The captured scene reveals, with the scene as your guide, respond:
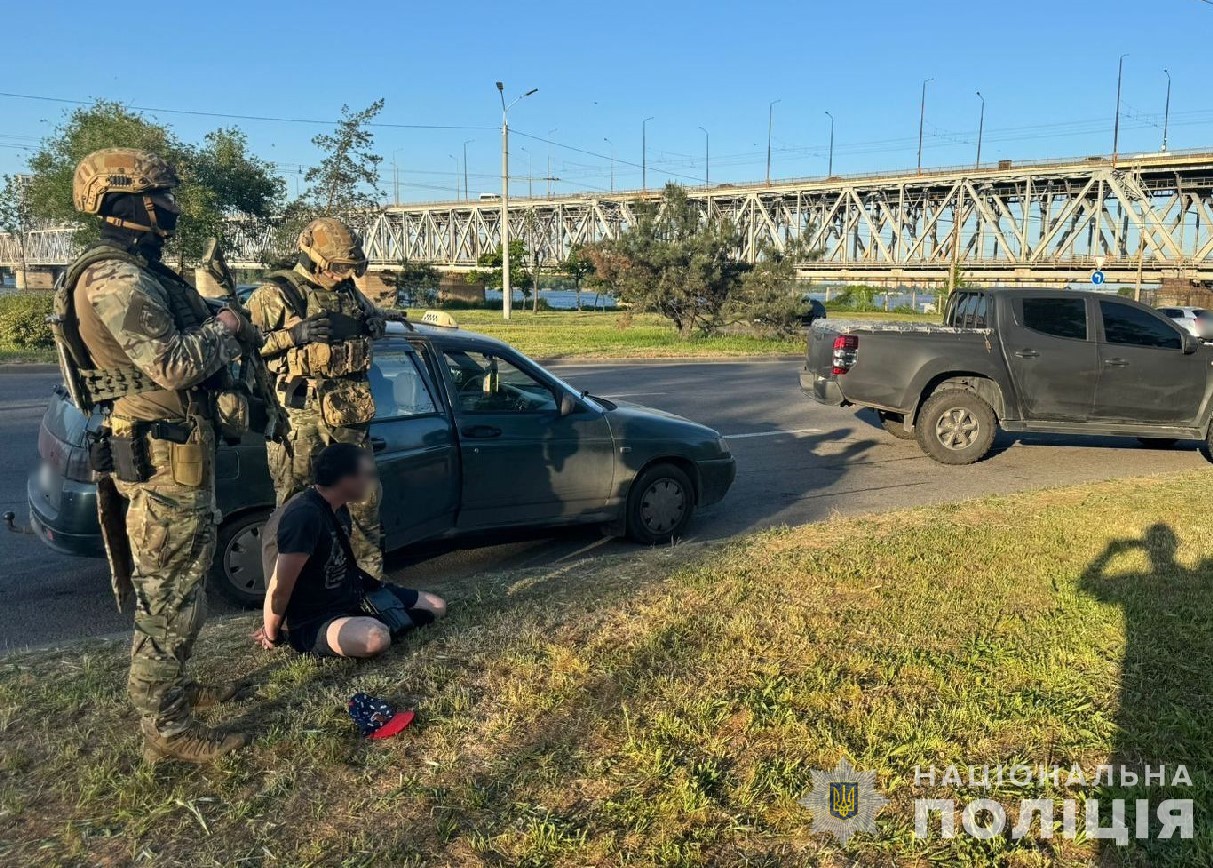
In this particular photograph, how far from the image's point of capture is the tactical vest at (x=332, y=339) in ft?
13.6

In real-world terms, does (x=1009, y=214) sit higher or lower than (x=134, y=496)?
higher

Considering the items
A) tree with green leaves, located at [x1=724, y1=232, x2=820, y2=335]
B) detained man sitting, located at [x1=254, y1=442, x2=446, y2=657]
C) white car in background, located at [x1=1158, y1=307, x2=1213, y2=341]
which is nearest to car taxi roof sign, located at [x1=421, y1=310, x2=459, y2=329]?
detained man sitting, located at [x1=254, y1=442, x2=446, y2=657]

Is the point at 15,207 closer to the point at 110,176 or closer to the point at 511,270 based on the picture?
the point at 511,270

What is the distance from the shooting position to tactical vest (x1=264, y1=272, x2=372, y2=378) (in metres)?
4.15

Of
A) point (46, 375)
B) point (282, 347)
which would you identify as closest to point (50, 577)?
point (282, 347)

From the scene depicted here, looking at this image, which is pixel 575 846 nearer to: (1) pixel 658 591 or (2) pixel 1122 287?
(1) pixel 658 591

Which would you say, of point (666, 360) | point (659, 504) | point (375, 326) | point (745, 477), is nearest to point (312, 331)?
point (375, 326)

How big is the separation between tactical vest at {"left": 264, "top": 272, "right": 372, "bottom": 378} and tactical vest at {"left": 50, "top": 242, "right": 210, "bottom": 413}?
126 centimetres

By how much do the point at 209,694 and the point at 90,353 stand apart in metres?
1.31

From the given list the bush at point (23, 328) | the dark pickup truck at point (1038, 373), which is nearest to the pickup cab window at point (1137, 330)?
the dark pickup truck at point (1038, 373)

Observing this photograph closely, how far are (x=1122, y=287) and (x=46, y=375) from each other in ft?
207

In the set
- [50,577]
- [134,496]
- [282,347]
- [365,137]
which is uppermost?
[365,137]

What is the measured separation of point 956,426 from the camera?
933 cm

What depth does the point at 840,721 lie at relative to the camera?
3.13m
